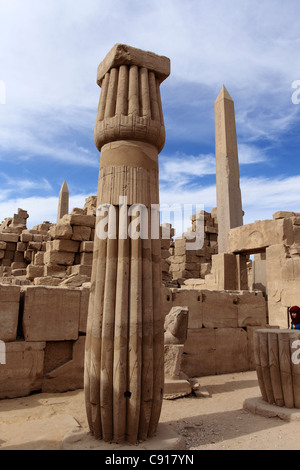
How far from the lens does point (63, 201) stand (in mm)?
23797

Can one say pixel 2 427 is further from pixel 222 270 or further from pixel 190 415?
pixel 222 270

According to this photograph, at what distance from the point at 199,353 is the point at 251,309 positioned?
175cm

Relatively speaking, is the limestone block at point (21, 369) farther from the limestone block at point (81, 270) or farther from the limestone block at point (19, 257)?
the limestone block at point (19, 257)

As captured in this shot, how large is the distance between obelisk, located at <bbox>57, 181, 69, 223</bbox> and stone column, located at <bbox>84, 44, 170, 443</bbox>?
1993 cm

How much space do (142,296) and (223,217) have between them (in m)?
11.0

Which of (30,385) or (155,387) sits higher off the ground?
(155,387)

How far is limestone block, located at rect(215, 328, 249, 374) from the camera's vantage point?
7191 mm

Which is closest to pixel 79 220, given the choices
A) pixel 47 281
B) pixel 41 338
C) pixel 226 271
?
pixel 47 281

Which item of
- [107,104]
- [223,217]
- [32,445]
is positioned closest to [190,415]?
[32,445]

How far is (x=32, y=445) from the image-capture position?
3.37 meters

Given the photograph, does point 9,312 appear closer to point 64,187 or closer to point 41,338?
point 41,338

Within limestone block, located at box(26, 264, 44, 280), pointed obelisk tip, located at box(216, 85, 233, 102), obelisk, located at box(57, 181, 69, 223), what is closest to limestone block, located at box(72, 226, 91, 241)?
limestone block, located at box(26, 264, 44, 280)

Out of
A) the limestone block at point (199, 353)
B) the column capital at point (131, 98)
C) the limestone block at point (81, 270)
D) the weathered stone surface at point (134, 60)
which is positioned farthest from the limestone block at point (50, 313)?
the limestone block at point (81, 270)

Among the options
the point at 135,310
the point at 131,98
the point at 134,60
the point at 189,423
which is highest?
the point at 134,60
